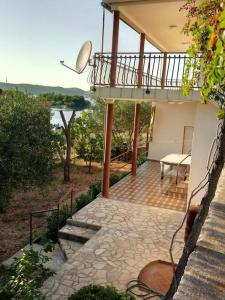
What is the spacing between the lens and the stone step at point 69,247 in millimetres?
7670

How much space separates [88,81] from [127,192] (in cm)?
440

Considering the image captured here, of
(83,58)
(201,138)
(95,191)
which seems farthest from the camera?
(95,191)

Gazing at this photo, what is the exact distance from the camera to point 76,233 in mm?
8469

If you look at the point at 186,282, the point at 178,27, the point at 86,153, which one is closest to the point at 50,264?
the point at 186,282

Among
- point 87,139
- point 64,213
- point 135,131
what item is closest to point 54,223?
point 64,213

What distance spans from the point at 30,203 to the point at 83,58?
5737 millimetres

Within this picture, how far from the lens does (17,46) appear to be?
74.6 feet

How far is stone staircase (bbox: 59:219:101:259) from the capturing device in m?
7.97

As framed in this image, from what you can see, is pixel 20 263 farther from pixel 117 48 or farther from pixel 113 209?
pixel 117 48

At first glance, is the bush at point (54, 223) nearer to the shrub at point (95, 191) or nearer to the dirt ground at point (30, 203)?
the dirt ground at point (30, 203)

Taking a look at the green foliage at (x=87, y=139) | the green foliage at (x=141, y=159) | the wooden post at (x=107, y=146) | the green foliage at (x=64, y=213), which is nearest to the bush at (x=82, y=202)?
the green foliage at (x=64, y=213)

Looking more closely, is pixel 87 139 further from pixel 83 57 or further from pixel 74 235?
pixel 74 235

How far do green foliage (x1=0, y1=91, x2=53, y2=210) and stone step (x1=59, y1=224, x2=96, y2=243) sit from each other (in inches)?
70.2

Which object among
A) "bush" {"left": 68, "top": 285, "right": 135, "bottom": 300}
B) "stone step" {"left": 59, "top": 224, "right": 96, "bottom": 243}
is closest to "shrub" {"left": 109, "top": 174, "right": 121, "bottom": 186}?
"stone step" {"left": 59, "top": 224, "right": 96, "bottom": 243}
